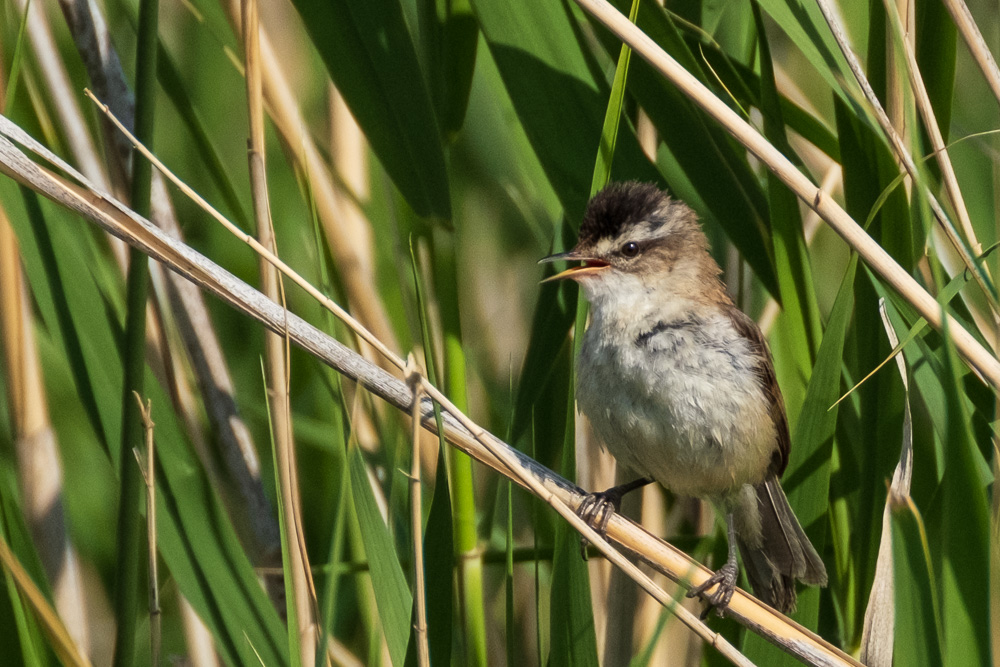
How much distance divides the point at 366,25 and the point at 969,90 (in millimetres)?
2357

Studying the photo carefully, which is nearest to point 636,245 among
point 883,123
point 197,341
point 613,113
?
point 613,113

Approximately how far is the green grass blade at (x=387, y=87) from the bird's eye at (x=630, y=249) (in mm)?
509

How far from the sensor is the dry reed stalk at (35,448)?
7.55 ft

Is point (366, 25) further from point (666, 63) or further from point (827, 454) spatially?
point (827, 454)

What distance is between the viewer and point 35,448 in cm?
242

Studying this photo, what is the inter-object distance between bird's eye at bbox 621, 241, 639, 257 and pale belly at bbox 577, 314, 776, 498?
0.72 feet

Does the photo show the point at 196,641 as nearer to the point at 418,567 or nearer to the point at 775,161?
the point at 418,567

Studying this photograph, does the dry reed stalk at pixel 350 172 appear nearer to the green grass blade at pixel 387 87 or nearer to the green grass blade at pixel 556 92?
the green grass blade at pixel 387 87

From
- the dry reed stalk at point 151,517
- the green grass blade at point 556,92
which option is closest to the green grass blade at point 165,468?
the dry reed stalk at point 151,517

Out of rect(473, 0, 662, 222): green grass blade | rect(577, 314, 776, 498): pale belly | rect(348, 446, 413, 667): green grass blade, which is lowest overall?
rect(348, 446, 413, 667): green grass blade

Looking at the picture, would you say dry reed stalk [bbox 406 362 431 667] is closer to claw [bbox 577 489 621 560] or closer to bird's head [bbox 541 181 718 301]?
claw [bbox 577 489 621 560]

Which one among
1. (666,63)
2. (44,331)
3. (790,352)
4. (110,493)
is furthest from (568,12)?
(110,493)

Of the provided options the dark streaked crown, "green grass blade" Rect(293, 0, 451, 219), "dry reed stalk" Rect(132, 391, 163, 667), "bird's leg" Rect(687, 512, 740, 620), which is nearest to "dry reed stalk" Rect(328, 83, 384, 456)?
"green grass blade" Rect(293, 0, 451, 219)

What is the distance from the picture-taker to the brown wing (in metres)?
2.44
